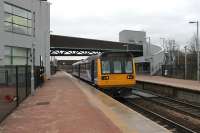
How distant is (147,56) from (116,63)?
49.9 meters

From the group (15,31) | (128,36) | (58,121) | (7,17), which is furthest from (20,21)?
(128,36)

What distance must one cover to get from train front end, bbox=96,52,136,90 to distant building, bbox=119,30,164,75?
4404cm

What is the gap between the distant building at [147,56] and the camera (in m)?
68.3

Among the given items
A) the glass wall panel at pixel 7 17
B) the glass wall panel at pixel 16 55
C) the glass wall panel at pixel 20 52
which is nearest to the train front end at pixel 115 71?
the glass wall panel at pixel 7 17

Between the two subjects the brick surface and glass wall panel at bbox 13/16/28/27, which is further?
glass wall panel at bbox 13/16/28/27

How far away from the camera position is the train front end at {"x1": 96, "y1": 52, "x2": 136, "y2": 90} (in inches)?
899

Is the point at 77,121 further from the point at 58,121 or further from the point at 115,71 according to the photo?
the point at 115,71

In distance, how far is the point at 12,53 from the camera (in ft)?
125

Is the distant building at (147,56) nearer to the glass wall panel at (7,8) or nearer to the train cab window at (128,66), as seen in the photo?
the glass wall panel at (7,8)

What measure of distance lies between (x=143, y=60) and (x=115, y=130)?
64.6m

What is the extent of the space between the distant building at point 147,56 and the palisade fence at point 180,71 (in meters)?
10.7

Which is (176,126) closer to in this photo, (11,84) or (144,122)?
(144,122)

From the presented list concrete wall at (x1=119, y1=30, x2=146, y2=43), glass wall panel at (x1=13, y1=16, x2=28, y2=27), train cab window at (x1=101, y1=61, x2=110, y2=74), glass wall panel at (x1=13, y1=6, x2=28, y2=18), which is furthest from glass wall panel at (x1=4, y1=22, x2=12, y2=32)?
concrete wall at (x1=119, y1=30, x2=146, y2=43)

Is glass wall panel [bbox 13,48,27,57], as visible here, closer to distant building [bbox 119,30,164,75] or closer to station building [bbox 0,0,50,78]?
station building [bbox 0,0,50,78]
